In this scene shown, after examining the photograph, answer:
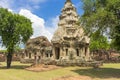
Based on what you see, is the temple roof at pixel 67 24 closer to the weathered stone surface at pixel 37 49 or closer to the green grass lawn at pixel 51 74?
the green grass lawn at pixel 51 74

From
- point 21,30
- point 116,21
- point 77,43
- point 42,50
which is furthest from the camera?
point 42,50

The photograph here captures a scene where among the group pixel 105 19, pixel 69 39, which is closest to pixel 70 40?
pixel 69 39

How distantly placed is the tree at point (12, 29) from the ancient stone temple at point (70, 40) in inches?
338

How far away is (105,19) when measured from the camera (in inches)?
1225

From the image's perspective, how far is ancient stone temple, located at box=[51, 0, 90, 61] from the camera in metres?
48.6

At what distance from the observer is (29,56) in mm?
71688

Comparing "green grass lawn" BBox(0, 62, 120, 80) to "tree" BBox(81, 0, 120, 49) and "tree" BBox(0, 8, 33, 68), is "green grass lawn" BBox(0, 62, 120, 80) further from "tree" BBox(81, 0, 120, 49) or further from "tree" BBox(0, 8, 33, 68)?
"tree" BBox(0, 8, 33, 68)

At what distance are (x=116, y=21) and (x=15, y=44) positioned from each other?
67.7 feet

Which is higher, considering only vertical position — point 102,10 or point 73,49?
point 102,10

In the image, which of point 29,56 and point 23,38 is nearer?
point 23,38

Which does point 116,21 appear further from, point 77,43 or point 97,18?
point 77,43

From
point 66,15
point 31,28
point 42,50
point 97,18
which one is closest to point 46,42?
point 42,50

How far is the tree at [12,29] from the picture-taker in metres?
41.8

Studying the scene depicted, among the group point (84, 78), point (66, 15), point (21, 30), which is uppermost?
point (66, 15)
